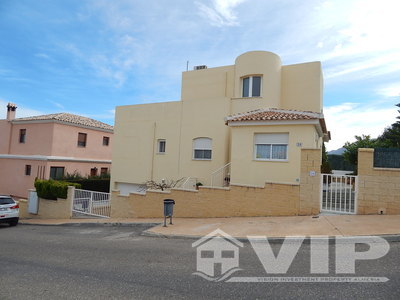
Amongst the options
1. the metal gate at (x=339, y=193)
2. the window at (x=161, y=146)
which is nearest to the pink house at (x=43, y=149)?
the window at (x=161, y=146)

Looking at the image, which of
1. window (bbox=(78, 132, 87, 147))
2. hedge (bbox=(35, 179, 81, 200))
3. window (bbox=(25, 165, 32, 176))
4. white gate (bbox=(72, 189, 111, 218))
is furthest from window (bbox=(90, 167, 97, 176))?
white gate (bbox=(72, 189, 111, 218))

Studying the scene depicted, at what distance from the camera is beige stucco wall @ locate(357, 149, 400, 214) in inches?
324

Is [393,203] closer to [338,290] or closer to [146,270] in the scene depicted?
[338,290]

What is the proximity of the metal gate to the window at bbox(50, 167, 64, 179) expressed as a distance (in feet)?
67.5

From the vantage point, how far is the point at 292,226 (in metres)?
7.73

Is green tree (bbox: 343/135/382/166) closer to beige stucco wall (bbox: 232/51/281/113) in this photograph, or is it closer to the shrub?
beige stucco wall (bbox: 232/51/281/113)

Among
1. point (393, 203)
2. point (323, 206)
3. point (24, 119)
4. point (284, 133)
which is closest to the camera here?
point (393, 203)

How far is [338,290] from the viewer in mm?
4008

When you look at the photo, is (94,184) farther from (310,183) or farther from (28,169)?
(310,183)

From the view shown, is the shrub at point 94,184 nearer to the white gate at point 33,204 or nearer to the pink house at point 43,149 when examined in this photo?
the pink house at point 43,149

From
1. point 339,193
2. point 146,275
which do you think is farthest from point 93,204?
point 339,193

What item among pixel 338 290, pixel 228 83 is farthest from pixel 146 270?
pixel 228 83

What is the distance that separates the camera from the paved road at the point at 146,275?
4043 millimetres

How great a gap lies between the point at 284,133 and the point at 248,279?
7376 millimetres
